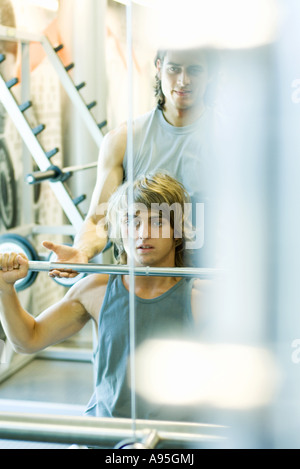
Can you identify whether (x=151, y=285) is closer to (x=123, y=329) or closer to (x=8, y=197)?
(x=123, y=329)

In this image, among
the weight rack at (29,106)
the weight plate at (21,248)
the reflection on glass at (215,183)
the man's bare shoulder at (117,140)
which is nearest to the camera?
the reflection on glass at (215,183)

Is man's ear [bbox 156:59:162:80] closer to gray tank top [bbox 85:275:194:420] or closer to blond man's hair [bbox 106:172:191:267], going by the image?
blond man's hair [bbox 106:172:191:267]

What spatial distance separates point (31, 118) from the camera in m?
1.47

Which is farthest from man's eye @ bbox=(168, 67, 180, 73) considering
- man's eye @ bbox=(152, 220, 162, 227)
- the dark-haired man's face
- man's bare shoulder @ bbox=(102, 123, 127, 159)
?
man's eye @ bbox=(152, 220, 162, 227)

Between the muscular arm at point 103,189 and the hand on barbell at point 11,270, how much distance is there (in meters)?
0.14

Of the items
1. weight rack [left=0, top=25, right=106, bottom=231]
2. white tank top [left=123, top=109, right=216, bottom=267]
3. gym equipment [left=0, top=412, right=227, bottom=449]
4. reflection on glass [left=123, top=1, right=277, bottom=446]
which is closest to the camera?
gym equipment [left=0, top=412, right=227, bottom=449]

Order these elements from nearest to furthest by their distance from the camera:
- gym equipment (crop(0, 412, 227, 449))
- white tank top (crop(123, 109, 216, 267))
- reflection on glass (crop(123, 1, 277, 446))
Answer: gym equipment (crop(0, 412, 227, 449)), reflection on glass (crop(123, 1, 277, 446)), white tank top (crop(123, 109, 216, 267))

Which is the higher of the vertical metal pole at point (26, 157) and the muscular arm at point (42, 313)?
the vertical metal pole at point (26, 157)

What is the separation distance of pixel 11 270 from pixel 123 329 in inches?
7.9

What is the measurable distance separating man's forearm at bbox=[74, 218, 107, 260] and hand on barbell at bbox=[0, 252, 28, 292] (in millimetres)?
145

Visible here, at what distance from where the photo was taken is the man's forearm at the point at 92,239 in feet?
3.36

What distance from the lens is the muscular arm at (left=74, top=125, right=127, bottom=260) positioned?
3.24 ft

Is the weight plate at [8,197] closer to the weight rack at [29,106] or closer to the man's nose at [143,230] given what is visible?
the weight rack at [29,106]

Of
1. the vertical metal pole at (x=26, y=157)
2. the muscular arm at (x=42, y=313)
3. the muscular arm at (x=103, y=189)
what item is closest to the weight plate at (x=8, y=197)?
the vertical metal pole at (x=26, y=157)
